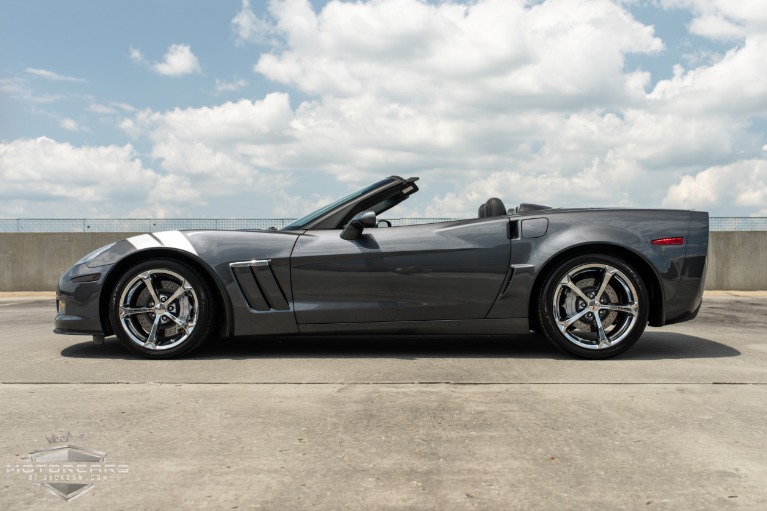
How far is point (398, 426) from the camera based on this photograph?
2926 millimetres

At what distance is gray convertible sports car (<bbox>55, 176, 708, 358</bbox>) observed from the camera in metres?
4.59

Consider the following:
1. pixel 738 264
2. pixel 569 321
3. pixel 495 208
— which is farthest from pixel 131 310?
pixel 738 264

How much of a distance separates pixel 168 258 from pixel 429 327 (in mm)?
1821

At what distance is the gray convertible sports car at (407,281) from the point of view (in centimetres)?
459

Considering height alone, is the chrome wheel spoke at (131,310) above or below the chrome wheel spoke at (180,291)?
below

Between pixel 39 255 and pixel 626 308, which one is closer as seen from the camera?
pixel 626 308

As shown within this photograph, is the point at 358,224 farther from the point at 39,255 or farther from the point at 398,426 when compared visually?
the point at 39,255

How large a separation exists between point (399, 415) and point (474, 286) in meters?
1.67

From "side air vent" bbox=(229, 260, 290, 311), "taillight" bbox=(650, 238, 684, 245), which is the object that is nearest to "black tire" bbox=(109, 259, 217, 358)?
"side air vent" bbox=(229, 260, 290, 311)

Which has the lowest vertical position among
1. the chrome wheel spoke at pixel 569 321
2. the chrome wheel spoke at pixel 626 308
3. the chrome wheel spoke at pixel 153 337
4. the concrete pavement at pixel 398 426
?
the concrete pavement at pixel 398 426

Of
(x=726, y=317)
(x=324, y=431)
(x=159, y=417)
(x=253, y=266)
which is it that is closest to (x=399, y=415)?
(x=324, y=431)

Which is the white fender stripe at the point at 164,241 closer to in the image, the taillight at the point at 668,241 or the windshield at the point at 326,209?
the windshield at the point at 326,209

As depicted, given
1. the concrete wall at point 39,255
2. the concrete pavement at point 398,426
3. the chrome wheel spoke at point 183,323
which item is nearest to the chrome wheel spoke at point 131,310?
the chrome wheel spoke at point 183,323
